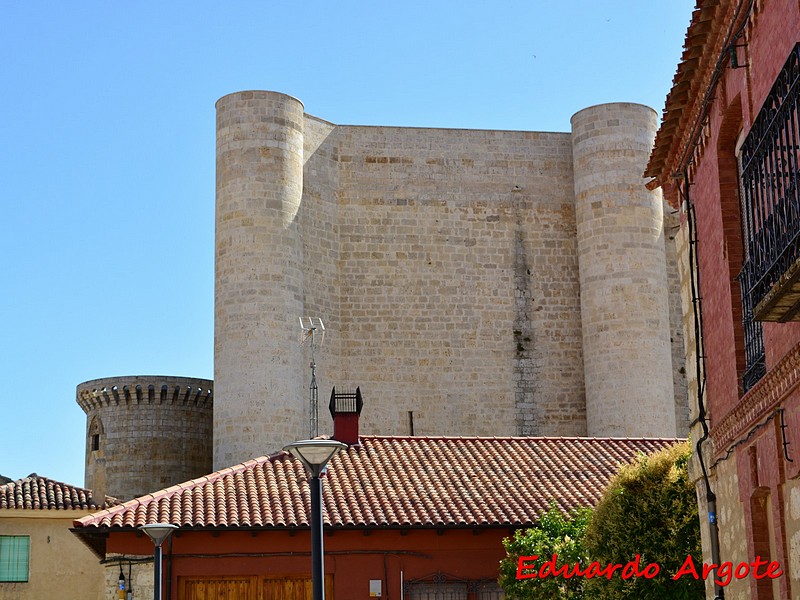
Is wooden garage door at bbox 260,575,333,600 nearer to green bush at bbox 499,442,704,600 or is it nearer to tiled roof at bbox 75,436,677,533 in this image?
tiled roof at bbox 75,436,677,533

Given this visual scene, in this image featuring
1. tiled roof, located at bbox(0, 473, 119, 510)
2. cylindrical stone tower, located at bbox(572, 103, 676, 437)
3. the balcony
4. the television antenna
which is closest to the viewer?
the balcony

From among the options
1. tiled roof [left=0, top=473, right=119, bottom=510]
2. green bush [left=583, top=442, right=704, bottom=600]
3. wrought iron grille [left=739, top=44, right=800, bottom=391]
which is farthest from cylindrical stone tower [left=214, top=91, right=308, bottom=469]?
wrought iron grille [left=739, top=44, right=800, bottom=391]

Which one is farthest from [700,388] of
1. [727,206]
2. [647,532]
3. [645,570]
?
[647,532]

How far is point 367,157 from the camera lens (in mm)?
33719

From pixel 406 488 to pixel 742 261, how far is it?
38.7 ft

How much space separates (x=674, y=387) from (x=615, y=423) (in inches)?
106

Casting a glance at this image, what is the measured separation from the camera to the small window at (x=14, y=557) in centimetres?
2741

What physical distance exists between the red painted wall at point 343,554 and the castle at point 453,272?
408 inches

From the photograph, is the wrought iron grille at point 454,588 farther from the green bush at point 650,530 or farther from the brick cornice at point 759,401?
the brick cornice at point 759,401

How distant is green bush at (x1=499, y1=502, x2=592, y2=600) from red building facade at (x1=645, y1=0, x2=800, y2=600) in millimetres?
6124

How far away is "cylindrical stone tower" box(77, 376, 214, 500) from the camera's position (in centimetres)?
3669

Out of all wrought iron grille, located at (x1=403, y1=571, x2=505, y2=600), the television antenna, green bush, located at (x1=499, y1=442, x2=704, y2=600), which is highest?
the television antenna

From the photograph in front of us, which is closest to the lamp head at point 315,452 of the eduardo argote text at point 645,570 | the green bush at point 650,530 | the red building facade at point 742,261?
the eduardo argote text at point 645,570

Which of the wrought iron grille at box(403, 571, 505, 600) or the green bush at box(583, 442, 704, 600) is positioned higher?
the green bush at box(583, 442, 704, 600)
